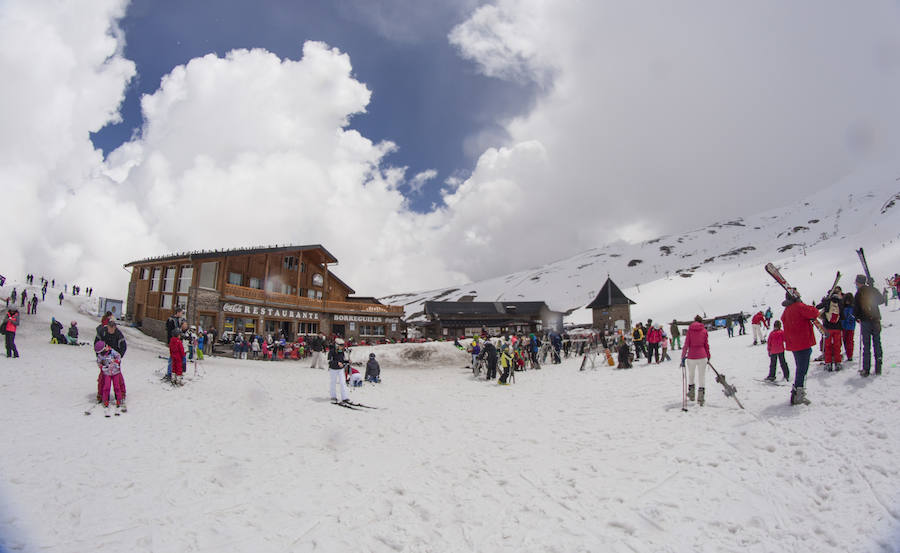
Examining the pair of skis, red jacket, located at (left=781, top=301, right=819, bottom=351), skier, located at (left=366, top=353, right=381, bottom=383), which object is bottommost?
the pair of skis

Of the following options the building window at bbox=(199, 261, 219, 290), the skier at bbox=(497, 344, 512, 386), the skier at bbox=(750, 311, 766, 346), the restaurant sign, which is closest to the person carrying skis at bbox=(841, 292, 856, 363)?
the skier at bbox=(750, 311, 766, 346)

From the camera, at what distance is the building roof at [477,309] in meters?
51.6

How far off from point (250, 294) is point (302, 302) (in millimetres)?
4949

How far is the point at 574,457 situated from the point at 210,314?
87.6 ft

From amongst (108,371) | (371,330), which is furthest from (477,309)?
(108,371)

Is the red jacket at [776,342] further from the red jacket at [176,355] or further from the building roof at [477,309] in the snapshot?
the building roof at [477,309]

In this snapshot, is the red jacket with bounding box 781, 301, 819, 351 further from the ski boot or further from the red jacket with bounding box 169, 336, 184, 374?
the red jacket with bounding box 169, 336, 184, 374

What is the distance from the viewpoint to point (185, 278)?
97.4ft

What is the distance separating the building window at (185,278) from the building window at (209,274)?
2.18 ft

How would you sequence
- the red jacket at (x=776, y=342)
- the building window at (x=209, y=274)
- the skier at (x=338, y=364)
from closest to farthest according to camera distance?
1. the red jacket at (x=776, y=342)
2. the skier at (x=338, y=364)
3. the building window at (x=209, y=274)

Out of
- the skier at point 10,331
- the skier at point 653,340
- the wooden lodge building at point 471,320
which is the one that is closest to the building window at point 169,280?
the skier at point 10,331

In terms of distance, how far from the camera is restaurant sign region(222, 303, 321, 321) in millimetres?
28603

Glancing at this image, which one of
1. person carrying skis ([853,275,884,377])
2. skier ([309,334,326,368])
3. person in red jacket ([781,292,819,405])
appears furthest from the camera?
skier ([309,334,326,368])

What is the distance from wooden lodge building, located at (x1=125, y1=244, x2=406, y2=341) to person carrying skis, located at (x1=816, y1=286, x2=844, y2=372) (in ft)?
95.3
